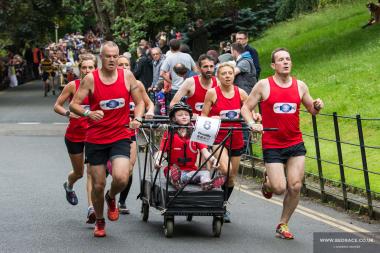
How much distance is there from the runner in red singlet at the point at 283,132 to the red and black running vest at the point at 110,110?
1.35 m

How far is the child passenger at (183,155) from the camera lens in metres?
11.1

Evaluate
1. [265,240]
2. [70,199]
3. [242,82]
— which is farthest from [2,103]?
[265,240]

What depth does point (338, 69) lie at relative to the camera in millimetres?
29094

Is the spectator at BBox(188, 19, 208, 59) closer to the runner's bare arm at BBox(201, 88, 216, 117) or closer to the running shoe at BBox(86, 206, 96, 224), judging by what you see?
the runner's bare arm at BBox(201, 88, 216, 117)

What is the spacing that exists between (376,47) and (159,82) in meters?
11.0

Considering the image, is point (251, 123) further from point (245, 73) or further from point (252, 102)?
point (245, 73)

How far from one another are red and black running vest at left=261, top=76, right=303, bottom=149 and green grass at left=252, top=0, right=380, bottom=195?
124 inches

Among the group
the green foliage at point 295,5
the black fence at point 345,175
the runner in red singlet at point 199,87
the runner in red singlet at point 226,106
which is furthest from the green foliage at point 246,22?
the runner in red singlet at point 226,106

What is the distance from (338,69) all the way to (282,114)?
18.3m

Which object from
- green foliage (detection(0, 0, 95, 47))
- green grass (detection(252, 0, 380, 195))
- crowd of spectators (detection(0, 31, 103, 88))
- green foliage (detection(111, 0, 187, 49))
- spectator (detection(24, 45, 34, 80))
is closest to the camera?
green grass (detection(252, 0, 380, 195))

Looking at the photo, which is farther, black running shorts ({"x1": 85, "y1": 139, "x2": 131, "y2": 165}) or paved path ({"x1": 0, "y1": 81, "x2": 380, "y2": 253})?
black running shorts ({"x1": 85, "y1": 139, "x2": 131, "y2": 165})

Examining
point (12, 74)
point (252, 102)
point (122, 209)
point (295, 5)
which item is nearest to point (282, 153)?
point (252, 102)

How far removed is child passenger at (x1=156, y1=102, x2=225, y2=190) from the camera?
1109 cm

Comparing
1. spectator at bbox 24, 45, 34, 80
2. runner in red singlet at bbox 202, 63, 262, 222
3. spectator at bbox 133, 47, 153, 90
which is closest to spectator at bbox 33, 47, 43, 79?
spectator at bbox 24, 45, 34, 80
